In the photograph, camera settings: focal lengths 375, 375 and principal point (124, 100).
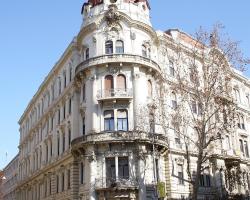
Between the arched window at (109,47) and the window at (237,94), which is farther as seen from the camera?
the window at (237,94)

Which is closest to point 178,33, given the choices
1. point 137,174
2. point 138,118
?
point 138,118

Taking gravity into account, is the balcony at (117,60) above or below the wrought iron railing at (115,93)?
above

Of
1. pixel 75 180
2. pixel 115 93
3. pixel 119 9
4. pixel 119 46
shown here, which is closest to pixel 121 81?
pixel 115 93

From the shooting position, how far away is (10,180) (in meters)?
82.8

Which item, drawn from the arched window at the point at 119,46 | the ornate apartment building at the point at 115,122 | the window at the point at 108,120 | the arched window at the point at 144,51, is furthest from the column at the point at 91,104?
the arched window at the point at 144,51

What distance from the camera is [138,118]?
35.4 m

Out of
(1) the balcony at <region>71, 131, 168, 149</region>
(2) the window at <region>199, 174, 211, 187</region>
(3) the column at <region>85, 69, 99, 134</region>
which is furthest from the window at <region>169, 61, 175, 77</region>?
(2) the window at <region>199, 174, 211, 187</region>

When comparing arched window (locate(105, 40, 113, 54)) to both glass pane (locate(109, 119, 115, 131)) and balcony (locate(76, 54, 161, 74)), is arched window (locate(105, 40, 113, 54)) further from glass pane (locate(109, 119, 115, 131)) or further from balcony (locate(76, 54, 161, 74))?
glass pane (locate(109, 119, 115, 131))

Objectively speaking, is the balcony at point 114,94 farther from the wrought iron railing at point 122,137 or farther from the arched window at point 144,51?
the arched window at point 144,51

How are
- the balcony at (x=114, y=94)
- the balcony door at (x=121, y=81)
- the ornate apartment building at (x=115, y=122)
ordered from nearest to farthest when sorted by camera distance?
the ornate apartment building at (x=115, y=122)
the balcony at (x=114, y=94)
the balcony door at (x=121, y=81)

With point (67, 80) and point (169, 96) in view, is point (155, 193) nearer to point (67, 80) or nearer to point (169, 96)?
point (169, 96)

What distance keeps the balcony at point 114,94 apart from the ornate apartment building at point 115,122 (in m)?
0.10

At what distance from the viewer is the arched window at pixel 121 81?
3692 cm

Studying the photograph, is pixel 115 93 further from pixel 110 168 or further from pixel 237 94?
pixel 237 94
